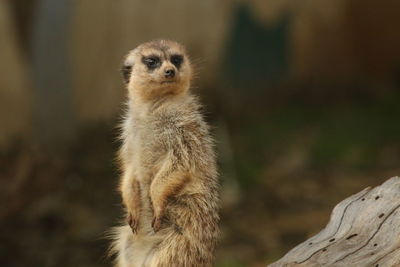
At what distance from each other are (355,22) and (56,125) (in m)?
3.57

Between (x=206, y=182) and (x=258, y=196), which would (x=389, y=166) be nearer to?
(x=258, y=196)

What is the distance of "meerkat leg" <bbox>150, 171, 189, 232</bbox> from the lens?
3.22 m

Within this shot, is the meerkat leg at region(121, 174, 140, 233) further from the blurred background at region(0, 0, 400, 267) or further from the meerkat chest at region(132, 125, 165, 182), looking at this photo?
the blurred background at region(0, 0, 400, 267)

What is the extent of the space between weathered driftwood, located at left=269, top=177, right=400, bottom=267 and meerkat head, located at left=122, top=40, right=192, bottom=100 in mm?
836

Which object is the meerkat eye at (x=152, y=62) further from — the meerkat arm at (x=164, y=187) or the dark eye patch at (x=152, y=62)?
the meerkat arm at (x=164, y=187)

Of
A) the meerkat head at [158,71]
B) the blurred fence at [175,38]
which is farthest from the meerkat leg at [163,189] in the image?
the blurred fence at [175,38]

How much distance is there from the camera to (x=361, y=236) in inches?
127

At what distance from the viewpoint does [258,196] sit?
7059mm

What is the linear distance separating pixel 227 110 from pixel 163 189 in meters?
5.00

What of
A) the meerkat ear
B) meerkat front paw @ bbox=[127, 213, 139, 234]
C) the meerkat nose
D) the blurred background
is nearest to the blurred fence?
the blurred background

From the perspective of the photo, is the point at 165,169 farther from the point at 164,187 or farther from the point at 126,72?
the point at 126,72

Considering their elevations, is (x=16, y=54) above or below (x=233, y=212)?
above

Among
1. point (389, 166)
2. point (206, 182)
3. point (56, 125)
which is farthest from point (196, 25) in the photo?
point (206, 182)

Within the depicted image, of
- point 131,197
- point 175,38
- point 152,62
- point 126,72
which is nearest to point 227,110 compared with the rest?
point 175,38
